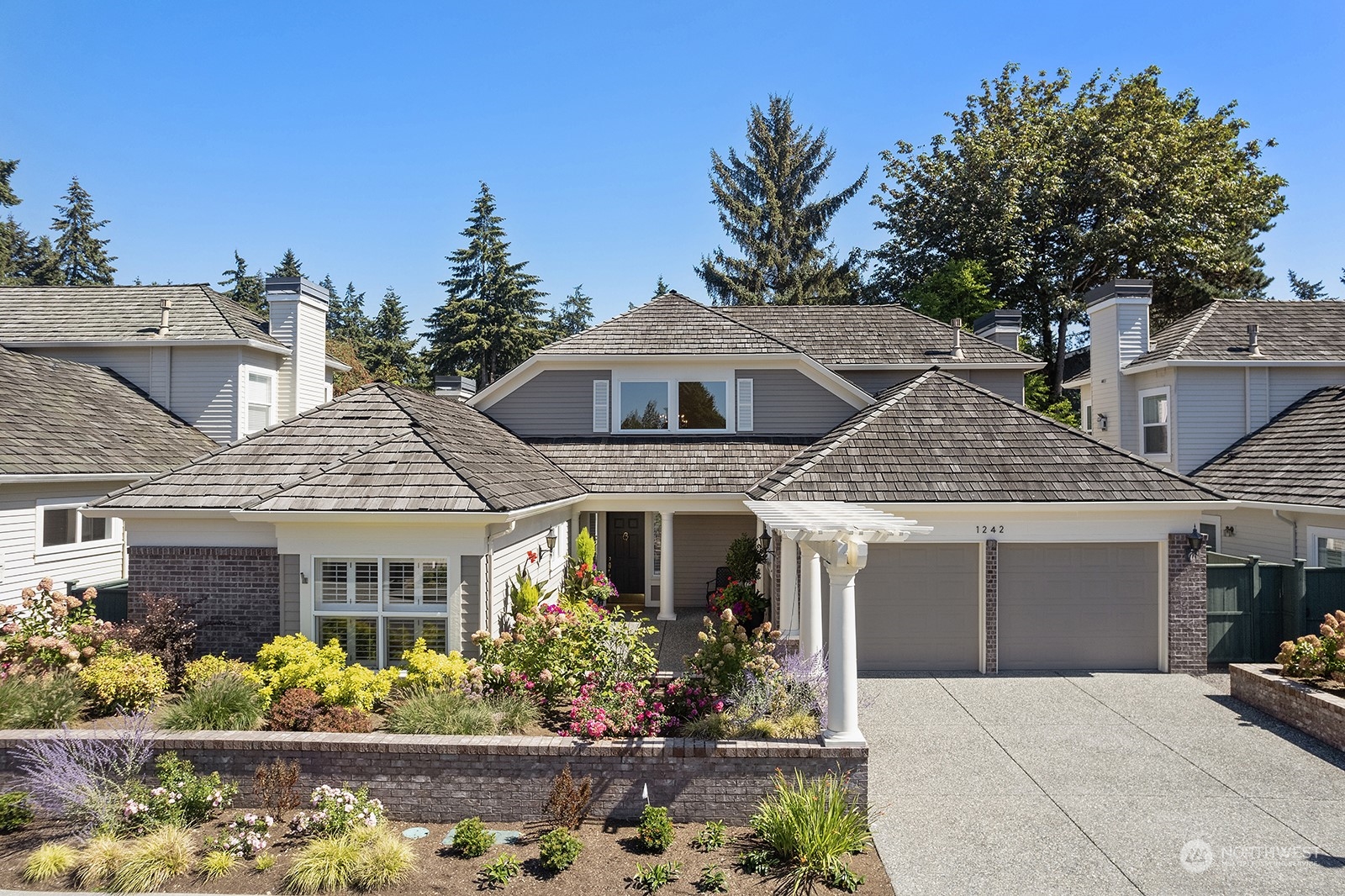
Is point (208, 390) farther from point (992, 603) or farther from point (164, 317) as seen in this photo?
point (992, 603)

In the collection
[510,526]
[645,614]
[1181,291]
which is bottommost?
[645,614]

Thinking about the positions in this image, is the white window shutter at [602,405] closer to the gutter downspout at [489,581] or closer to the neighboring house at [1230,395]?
the gutter downspout at [489,581]

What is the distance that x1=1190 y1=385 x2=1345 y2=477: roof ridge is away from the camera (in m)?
17.3

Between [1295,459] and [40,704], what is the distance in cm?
1977

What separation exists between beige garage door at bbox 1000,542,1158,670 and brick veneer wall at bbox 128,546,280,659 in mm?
10500

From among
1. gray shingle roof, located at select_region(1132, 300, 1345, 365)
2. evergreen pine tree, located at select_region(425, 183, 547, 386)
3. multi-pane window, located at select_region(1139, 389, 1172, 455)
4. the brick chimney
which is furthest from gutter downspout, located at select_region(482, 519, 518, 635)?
evergreen pine tree, located at select_region(425, 183, 547, 386)

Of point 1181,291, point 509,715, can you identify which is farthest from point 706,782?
point 1181,291

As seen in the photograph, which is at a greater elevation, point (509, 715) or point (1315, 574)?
point (1315, 574)

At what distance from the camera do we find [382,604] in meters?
9.83

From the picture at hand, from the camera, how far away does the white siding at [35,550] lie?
13.3 m

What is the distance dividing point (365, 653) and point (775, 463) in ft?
28.8

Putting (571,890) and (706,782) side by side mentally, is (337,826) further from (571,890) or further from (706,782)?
(706,782)

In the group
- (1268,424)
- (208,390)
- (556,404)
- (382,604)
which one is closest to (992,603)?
(382,604)

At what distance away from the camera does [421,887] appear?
609 centimetres
